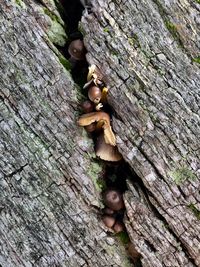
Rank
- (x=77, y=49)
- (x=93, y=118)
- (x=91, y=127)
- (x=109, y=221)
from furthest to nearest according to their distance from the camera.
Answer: (x=77, y=49)
(x=91, y=127)
(x=109, y=221)
(x=93, y=118)

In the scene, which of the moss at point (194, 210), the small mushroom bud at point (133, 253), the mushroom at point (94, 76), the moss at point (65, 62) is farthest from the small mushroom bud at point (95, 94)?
the small mushroom bud at point (133, 253)

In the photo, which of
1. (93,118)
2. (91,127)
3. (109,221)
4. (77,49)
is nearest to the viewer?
(93,118)

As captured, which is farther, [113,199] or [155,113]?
[155,113]

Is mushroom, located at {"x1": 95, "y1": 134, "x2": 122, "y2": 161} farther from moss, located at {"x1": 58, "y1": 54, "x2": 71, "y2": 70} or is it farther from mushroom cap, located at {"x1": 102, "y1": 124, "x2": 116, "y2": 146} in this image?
moss, located at {"x1": 58, "y1": 54, "x2": 71, "y2": 70}

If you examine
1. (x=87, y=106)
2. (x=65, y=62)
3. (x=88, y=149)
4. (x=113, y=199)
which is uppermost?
(x=65, y=62)

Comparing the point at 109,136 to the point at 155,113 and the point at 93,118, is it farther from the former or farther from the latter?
the point at 155,113

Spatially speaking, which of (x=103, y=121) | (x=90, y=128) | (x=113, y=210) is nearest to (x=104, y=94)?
(x=103, y=121)
